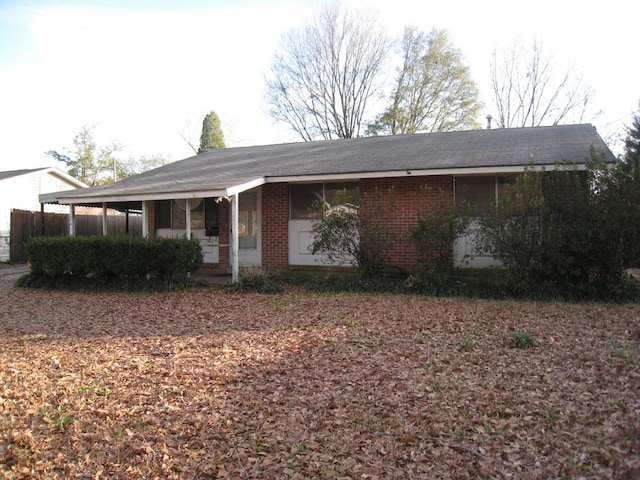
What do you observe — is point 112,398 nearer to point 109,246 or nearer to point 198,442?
point 198,442

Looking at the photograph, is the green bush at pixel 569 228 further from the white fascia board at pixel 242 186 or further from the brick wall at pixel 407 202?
the white fascia board at pixel 242 186

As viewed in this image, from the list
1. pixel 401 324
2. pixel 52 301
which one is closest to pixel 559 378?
pixel 401 324

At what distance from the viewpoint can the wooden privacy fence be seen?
18330 mm

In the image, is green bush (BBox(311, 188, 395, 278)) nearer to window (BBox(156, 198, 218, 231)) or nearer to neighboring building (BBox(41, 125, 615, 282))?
neighboring building (BBox(41, 125, 615, 282))

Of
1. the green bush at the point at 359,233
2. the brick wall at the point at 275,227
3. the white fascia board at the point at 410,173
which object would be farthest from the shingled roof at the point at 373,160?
the green bush at the point at 359,233

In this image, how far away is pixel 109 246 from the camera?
1051cm

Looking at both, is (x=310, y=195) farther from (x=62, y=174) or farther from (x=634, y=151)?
(x=62, y=174)

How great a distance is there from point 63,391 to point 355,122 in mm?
27818

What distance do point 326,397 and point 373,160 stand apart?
7.79 m

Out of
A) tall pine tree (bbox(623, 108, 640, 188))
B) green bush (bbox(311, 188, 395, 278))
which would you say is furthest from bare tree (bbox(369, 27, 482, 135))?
green bush (bbox(311, 188, 395, 278))

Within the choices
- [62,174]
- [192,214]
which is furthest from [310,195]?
[62,174]

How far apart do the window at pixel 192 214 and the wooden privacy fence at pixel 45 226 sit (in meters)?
4.37

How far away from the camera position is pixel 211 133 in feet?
109

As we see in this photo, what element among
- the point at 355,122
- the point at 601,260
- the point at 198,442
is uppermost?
the point at 355,122
